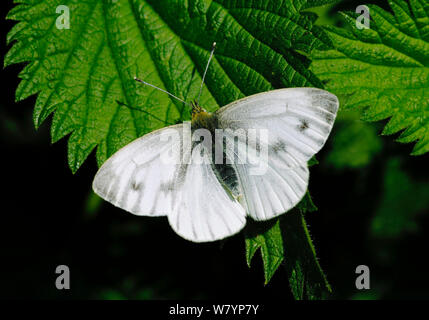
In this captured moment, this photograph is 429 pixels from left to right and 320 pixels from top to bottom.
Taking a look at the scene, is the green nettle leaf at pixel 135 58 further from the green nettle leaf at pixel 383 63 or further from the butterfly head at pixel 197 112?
the green nettle leaf at pixel 383 63

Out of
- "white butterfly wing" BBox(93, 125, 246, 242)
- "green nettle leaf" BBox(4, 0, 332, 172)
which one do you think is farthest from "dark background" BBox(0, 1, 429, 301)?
"white butterfly wing" BBox(93, 125, 246, 242)

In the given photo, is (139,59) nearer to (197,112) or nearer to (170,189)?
(197,112)

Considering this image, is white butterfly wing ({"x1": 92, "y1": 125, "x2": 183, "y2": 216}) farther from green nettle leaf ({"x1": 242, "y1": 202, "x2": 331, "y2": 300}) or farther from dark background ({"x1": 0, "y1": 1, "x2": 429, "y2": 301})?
dark background ({"x1": 0, "y1": 1, "x2": 429, "y2": 301})

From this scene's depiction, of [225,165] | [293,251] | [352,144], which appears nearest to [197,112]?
[225,165]

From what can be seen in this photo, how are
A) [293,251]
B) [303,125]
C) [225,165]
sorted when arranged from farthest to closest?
1. [225,165]
2. [293,251]
3. [303,125]

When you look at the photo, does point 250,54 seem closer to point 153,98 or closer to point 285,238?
point 153,98
